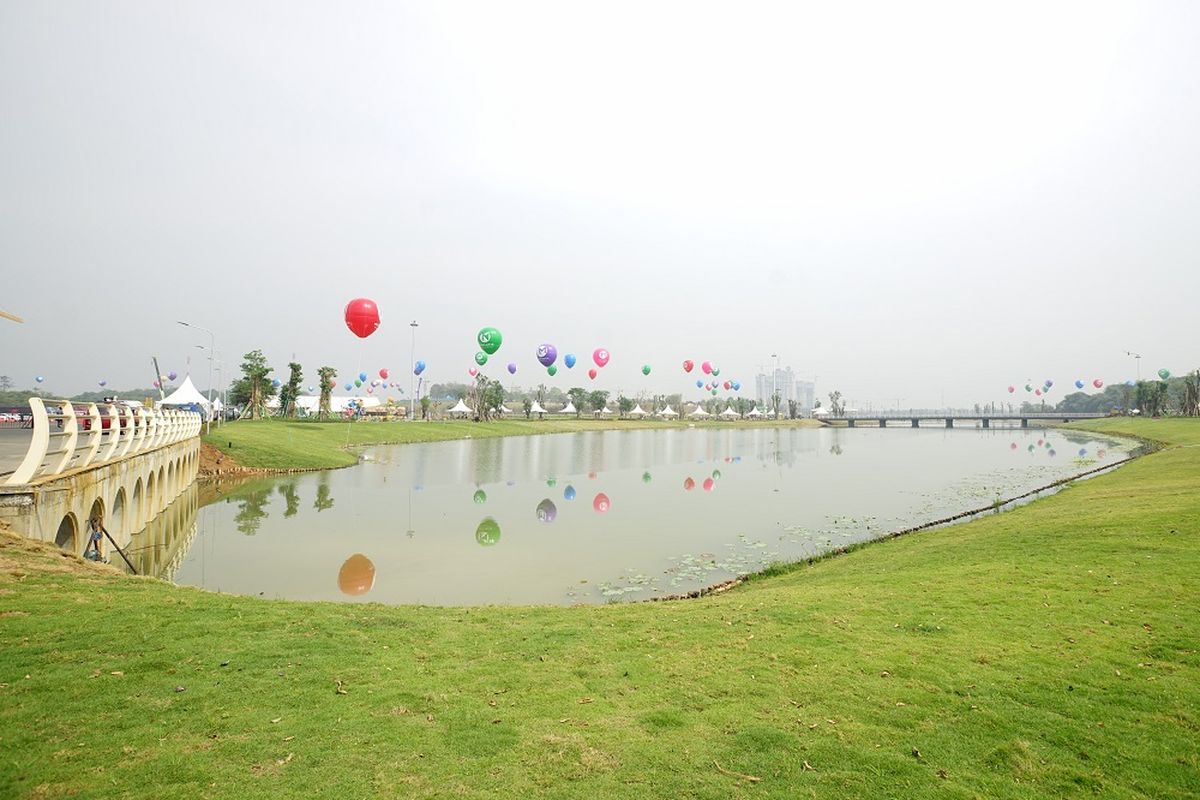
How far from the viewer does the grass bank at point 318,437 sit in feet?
123

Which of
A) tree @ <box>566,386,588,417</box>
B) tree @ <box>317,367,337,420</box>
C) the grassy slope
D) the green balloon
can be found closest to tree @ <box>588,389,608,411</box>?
tree @ <box>566,386,588,417</box>

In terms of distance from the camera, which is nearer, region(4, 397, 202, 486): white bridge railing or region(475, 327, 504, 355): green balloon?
region(4, 397, 202, 486): white bridge railing

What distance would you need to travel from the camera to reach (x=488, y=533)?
798 inches

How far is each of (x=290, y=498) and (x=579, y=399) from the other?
100550mm

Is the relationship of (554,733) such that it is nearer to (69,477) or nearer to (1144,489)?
(69,477)

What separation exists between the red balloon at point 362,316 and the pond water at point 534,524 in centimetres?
777

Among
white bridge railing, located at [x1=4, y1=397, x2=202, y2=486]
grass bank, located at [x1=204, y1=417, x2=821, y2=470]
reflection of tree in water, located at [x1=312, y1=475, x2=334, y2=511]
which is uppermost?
white bridge railing, located at [x1=4, y1=397, x2=202, y2=486]

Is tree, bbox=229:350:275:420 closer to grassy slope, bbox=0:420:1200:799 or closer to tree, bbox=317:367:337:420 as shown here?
tree, bbox=317:367:337:420

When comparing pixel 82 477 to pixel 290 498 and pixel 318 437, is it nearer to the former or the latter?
pixel 290 498

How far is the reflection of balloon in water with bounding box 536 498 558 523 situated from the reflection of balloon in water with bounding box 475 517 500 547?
1.93 metres

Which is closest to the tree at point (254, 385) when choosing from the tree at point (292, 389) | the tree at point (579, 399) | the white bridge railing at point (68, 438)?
the tree at point (292, 389)

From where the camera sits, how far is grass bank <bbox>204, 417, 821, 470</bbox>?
37469 millimetres

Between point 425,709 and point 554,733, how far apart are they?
1.32 metres

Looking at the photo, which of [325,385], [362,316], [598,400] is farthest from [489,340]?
[598,400]
